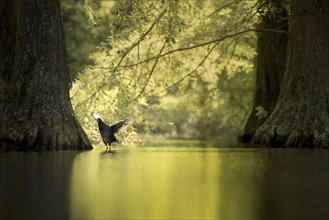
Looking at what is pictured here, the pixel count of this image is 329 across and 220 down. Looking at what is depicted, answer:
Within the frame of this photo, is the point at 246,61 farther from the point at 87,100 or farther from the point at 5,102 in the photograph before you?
the point at 5,102

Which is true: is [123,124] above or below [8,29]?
below

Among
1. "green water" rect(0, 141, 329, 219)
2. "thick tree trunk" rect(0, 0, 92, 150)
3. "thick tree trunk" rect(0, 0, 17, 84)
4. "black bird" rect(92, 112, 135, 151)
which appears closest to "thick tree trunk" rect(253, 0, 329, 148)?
"black bird" rect(92, 112, 135, 151)

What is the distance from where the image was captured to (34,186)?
25.7ft

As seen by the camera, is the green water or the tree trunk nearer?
the green water

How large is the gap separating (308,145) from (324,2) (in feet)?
9.84

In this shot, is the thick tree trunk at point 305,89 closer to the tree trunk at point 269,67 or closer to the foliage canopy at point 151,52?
the foliage canopy at point 151,52

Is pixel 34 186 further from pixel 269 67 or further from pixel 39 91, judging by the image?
pixel 269 67

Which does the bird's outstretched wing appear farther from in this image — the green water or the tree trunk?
the tree trunk

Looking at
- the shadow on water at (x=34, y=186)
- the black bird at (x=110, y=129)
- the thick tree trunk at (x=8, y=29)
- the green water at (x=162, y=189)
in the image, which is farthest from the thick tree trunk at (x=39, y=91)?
the green water at (x=162, y=189)

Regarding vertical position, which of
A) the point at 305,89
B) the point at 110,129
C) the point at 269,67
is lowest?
the point at 110,129

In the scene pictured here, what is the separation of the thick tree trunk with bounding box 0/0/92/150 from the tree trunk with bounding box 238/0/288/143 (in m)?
7.38

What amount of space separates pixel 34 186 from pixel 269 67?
13982mm

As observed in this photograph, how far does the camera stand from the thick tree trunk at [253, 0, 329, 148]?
15.3 meters

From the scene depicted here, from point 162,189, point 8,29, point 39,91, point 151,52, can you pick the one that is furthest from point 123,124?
point 162,189
